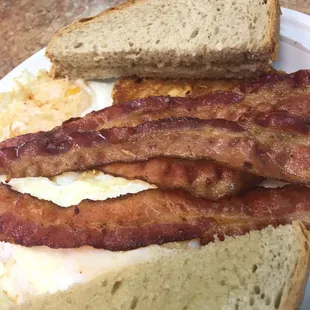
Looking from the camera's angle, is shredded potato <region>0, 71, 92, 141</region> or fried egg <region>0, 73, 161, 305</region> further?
shredded potato <region>0, 71, 92, 141</region>

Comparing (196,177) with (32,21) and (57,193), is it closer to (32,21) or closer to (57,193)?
(57,193)

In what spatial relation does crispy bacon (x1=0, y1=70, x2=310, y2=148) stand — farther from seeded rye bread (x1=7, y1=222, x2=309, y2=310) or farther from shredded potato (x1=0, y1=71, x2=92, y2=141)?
seeded rye bread (x1=7, y1=222, x2=309, y2=310)

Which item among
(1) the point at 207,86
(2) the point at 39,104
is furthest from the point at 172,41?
(2) the point at 39,104

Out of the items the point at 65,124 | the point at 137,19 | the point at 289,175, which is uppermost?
the point at 137,19

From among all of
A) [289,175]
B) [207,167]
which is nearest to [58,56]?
[207,167]

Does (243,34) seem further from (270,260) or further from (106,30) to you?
(270,260)

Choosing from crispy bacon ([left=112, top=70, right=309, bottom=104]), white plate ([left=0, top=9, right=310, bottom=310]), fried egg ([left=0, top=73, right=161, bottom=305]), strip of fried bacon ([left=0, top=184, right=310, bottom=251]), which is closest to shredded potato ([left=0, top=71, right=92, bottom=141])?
fried egg ([left=0, top=73, right=161, bottom=305])
